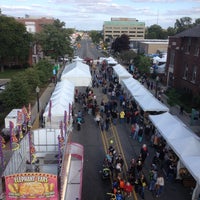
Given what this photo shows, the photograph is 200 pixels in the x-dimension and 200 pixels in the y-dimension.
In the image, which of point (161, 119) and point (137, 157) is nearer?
point (137, 157)

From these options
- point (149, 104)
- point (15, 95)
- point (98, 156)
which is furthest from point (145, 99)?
point (15, 95)

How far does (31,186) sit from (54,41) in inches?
1973

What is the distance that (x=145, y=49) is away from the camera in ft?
247

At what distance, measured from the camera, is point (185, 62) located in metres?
35.0

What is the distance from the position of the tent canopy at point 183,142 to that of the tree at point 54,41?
41.4 m

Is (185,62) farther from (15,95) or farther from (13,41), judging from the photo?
(13,41)

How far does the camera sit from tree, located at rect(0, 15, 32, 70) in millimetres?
51031

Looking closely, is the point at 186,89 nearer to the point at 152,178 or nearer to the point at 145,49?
the point at 152,178

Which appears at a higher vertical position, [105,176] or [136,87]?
[136,87]

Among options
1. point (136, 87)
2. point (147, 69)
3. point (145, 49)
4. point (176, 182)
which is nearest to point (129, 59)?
point (145, 49)

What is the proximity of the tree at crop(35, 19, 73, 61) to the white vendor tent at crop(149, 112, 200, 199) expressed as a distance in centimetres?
4122

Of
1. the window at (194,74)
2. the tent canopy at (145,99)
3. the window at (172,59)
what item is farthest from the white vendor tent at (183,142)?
A: the window at (172,59)

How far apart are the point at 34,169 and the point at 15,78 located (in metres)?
14.4

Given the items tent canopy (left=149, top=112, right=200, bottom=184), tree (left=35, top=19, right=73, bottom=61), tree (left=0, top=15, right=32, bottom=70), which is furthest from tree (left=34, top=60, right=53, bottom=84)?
tent canopy (left=149, top=112, right=200, bottom=184)
